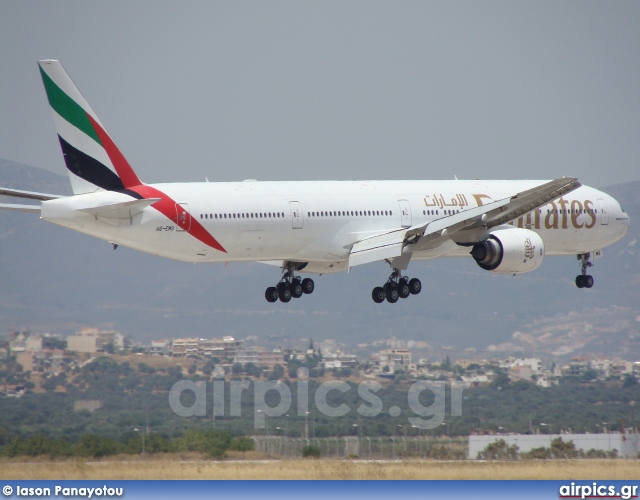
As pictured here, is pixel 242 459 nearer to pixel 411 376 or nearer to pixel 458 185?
pixel 458 185

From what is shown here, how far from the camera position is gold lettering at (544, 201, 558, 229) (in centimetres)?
5131

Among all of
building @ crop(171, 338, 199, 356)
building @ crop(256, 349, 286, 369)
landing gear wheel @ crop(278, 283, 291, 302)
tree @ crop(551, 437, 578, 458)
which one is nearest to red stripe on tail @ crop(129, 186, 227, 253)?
landing gear wheel @ crop(278, 283, 291, 302)

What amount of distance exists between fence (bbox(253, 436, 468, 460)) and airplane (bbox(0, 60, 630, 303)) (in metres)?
5.65

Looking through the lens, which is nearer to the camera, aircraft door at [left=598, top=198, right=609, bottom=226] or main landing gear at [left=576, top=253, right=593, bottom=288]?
aircraft door at [left=598, top=198, right=609, bottom=226]

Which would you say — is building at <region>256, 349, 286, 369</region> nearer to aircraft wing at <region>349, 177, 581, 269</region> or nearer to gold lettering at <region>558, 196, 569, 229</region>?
aircraft wing at <region>349, 177, 581, 269</region>

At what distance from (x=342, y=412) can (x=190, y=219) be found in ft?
46.6

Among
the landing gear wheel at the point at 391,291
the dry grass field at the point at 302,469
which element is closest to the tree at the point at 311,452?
the dry grass field at the point at 302,469

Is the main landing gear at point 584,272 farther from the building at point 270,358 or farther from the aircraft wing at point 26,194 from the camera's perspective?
the aircraft wing at point 26,194

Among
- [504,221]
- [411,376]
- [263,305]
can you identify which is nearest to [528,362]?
[411,376]

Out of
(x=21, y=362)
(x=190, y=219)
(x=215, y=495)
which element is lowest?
(x=215, y=495)

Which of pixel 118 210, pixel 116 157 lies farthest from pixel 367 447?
pixel 116 157

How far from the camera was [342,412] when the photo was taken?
5331 centimetres

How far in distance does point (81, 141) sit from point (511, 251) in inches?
639

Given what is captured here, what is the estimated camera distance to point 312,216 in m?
46.5
